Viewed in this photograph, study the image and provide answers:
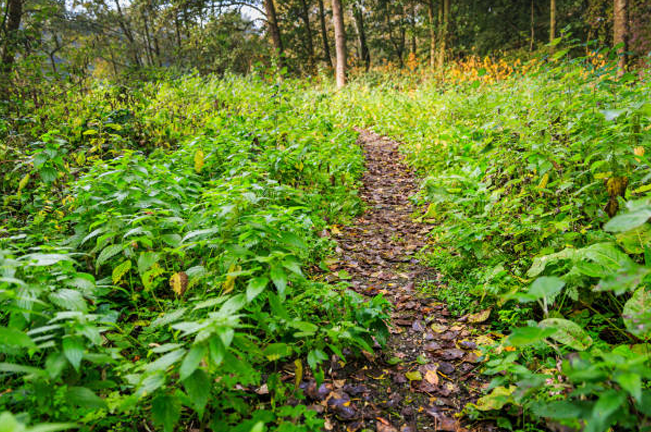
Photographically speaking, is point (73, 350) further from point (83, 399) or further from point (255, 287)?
point (255, 287)

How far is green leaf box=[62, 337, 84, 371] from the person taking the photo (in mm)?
1383

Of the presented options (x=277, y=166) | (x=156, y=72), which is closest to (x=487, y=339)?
(x=277, y=166)

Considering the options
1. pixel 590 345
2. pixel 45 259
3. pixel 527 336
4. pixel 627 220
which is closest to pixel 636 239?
pixel 590 345

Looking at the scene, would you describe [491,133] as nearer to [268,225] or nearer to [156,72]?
[268,225]

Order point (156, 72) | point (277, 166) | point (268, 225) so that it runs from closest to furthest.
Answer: point (268, 225) < point (277, 166) < point (156, 72)

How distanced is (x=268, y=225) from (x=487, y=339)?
1737 mm

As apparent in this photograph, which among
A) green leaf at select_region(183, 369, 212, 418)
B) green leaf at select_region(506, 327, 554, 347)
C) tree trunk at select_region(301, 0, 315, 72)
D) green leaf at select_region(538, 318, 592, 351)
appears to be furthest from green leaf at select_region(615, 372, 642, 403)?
tree trunk at select_region(301, 0, 315, 72)

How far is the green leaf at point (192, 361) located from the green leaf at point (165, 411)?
294mm

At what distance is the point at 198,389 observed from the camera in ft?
4.81

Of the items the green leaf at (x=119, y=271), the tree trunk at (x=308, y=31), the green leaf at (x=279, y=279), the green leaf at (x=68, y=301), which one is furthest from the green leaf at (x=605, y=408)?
the tree trunk at (x=308, y=31)

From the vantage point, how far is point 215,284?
232cm

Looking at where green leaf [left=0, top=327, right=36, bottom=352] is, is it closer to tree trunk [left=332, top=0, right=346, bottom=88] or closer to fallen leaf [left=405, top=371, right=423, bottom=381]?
fallen leaf [left=405, top=371, right=423, bottom=381]

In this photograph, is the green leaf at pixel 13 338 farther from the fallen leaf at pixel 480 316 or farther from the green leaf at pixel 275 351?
the fallen leaf at pixel 480 316

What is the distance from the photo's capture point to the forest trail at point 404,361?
2021mm
